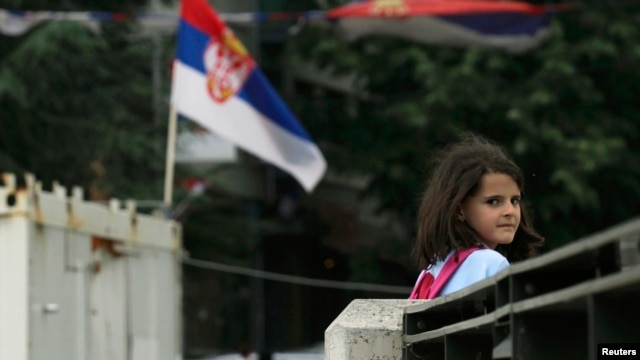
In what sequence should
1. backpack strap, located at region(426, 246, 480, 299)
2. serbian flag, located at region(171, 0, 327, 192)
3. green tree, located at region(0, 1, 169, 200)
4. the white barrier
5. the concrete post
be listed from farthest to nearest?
green tree, located at region(0, 1, 169, 200) < serbian flag, located at region(171, 0, 327, 192) < the white barrier < the concrete post < backpack strap, located at region(426, 246, 480, 299)

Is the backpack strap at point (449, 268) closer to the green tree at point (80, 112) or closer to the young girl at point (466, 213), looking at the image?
the young girl at point (466, 213)

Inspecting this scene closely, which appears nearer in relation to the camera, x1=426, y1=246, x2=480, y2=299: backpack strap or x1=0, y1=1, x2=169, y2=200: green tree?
x1=426, y1=246, x2=480, y2=299: backpack strap

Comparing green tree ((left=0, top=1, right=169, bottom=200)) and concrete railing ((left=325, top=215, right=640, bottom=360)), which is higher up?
green tree ((left=0, top=1, right=169, bottom=200))

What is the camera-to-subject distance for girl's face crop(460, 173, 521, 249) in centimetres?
480

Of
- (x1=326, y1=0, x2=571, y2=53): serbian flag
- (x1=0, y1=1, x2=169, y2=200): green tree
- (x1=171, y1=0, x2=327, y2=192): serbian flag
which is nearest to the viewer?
(x1=171, y1=0, x2=327, y2=192): serbian flag

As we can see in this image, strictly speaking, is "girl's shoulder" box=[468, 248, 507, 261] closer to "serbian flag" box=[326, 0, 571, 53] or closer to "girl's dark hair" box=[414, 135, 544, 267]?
"girl's dark hair" box=[414, 135, 544, 267]

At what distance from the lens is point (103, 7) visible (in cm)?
2881

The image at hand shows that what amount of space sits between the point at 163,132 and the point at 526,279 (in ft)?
81.3

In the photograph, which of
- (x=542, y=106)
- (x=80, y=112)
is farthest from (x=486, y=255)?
(x=80, y=112)

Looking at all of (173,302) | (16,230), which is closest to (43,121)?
(173,302)

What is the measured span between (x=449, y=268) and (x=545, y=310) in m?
1.15

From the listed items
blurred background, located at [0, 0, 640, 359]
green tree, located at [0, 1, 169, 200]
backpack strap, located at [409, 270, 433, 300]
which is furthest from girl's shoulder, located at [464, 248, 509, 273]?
green tree, located at [0, 1, 169, 200]

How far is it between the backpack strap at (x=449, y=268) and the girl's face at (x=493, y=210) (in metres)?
0.07

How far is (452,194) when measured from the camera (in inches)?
189
